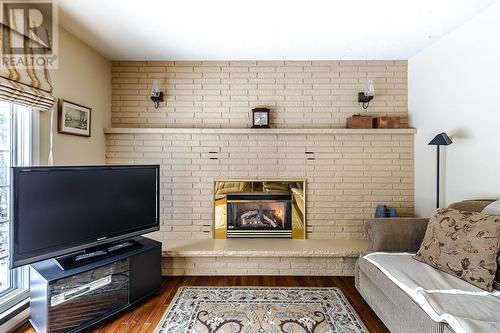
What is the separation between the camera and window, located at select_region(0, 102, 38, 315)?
5.98 feet

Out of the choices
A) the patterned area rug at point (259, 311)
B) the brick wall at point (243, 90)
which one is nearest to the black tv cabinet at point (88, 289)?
the patterned area rug at point (259, 311)

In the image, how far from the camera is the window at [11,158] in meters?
1.82

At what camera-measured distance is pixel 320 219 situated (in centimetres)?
297

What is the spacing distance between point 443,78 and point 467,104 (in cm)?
41

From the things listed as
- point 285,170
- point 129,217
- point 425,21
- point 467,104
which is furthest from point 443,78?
point 129,217

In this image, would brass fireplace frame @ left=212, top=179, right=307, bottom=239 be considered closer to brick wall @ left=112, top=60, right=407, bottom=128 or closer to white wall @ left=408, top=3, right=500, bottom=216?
brick wall @ left=112, top=60, right=407, bottom=128

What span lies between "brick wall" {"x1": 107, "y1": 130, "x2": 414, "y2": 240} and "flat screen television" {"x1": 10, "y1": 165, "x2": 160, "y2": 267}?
1.74 feet

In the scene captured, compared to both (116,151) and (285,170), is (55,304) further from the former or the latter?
(285,170)

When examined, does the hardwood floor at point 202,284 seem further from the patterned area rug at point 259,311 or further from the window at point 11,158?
the window at point 11,158

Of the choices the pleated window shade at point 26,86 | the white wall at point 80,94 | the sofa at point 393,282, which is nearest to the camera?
the sofa at point 393,282

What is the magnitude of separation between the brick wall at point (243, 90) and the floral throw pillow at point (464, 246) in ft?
4.99

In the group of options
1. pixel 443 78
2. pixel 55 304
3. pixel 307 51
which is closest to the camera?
pixel 55 304

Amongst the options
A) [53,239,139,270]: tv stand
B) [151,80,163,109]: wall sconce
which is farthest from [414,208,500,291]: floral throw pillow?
[151,80,163,109]: wall sconce

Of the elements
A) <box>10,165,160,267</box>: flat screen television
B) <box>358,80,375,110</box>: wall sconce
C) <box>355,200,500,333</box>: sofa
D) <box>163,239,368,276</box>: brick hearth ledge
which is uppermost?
<box>358,80,375,110</box>: wall sconce
